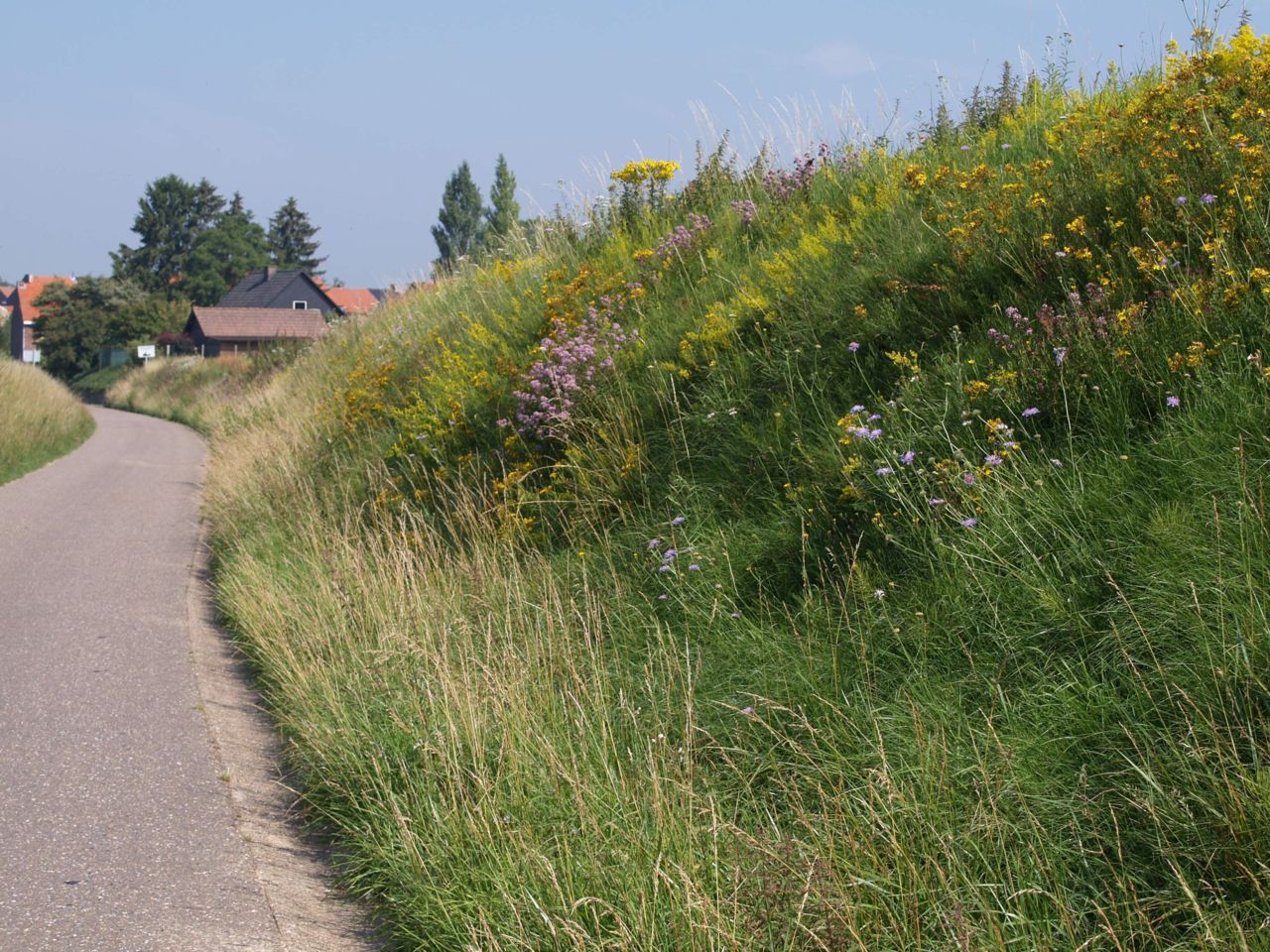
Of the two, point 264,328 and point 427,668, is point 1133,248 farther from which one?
point 264,328

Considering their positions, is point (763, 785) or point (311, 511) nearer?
point (763, 785)

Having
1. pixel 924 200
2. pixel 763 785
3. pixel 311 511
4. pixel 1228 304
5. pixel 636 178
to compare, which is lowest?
pixel 763 785

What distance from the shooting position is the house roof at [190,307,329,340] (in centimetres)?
7788

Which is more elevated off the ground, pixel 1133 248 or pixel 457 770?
pixel 1133 248

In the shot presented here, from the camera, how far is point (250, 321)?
8150cm

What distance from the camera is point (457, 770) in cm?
410

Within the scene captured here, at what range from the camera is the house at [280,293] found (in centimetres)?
8962

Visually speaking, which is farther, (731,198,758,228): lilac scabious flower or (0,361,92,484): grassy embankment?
(0,361,92,484): grassy embankment

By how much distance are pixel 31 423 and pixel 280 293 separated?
69.6 metres

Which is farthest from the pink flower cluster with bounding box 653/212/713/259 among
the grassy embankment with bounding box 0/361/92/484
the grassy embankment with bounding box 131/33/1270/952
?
the grassy embankment with bounding box 0/361/92/484

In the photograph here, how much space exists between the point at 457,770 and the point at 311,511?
19.5ft

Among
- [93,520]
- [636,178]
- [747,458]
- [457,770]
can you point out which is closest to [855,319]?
[747,458]

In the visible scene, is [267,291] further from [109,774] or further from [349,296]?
[109,774]

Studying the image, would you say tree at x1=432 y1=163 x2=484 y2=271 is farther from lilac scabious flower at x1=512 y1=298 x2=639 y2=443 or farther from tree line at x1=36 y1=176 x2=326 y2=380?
lilac scabious flower at x1=512 y1=298 x2=639 y2=443
